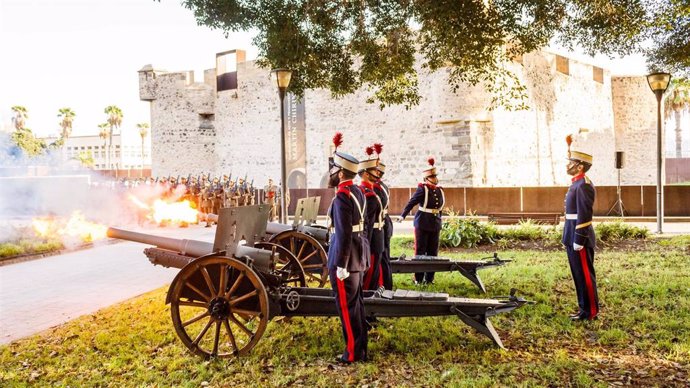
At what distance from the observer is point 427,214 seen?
8266 mm

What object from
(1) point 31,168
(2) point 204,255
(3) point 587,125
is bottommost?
(2) point 204,255

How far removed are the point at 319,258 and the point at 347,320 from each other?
268 cm

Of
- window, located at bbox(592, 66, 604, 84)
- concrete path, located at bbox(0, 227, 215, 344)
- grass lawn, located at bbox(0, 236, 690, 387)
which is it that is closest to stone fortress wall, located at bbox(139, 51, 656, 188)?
window, located at bbox(592, 66, 604, 84)

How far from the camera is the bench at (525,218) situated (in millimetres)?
15461

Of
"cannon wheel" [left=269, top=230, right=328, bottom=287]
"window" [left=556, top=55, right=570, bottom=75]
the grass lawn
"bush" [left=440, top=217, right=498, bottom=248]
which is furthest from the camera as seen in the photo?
"window" [left=556, top=55, right=570, bottom=75]

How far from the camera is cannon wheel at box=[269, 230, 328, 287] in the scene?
23.9ft

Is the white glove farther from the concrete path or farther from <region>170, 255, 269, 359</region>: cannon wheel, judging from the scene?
the concrete path

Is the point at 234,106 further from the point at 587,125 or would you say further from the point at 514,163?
the point at 587,125

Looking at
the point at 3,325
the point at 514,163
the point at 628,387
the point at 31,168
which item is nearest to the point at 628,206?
the point at 514,163

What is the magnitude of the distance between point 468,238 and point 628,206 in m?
9.76

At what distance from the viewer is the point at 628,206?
19016 millimetres

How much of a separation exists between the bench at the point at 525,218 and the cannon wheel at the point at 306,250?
892cm

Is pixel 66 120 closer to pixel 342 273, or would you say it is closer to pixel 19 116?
pixel 19 116

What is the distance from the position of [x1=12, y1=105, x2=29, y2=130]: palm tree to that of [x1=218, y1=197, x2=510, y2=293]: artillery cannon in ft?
143
